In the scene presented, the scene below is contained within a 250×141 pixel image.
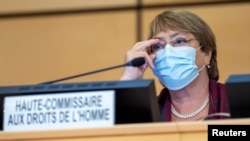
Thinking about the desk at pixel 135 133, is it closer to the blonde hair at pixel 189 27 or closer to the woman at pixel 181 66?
the woman at pixel 181 66

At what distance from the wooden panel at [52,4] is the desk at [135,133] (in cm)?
167

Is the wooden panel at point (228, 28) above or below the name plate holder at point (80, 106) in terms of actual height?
above

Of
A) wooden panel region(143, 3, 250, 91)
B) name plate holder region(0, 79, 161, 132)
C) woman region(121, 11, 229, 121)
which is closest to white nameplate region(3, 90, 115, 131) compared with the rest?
name plate holder region(0, 79, 161, 132)

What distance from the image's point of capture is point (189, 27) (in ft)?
5.71

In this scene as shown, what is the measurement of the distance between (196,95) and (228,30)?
→ 44.2 inches

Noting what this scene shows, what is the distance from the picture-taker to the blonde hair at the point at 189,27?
1.74m

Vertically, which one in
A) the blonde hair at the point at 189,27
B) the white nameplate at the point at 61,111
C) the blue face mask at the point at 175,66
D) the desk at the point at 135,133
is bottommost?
the desk at the point at 135,133

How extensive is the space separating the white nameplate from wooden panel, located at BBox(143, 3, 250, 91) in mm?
1532

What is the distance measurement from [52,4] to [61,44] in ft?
0.66

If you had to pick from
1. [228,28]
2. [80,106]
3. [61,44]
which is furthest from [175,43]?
[61,44]

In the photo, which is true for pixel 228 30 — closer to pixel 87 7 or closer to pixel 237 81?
pixel 87 7

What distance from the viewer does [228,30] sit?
2.79 meters

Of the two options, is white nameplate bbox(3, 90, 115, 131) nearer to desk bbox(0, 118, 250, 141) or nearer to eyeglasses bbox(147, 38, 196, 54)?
desk bbox(0, 118, 250, 141)

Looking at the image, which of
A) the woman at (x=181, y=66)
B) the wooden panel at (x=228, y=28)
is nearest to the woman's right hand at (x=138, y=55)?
the woman at (x=181, y=66)
